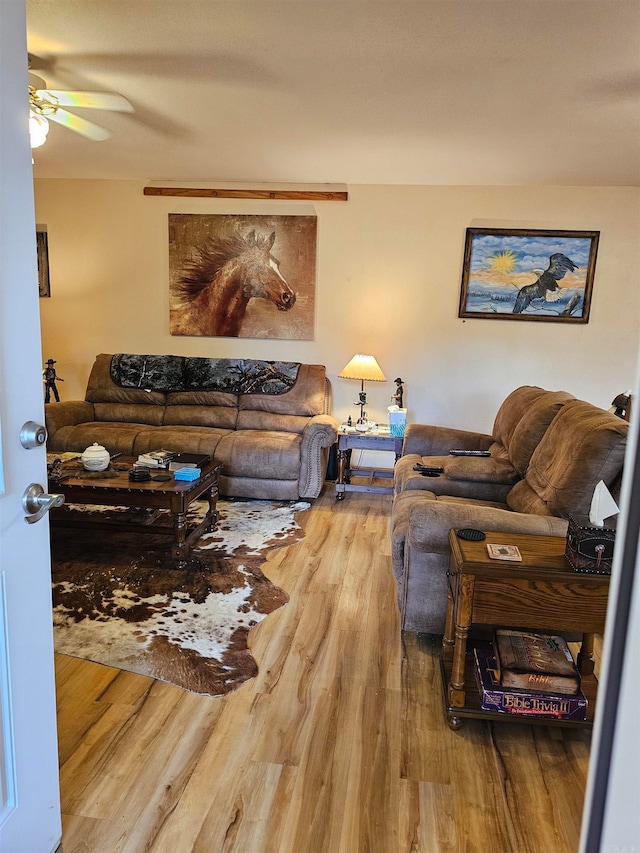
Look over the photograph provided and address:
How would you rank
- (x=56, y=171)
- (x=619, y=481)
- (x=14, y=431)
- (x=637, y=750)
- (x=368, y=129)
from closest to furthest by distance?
1. (x=637, y=750)
2. (x=14, y=431)
3. (x=619, y=481)
4. (x=368, y=129)
5. (x=56, y=171)

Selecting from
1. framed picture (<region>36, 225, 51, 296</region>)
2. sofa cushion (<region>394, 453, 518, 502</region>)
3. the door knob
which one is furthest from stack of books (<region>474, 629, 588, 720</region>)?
framed picture (<region>36, 225, 51, 296</region>)

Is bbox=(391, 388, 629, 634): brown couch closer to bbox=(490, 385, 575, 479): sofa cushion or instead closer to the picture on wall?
bbox=(490, 385, 575, 479): sofa cushion

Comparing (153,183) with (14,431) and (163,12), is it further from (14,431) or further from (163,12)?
(14,431)

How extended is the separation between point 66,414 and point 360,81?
10.9 ft

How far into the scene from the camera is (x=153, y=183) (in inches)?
194

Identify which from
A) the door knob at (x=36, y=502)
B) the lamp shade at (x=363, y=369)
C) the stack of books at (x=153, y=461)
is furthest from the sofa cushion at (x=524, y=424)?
the door knob at (x=36, y=502)

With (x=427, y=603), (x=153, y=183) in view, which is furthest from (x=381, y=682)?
(x=153, y=183)

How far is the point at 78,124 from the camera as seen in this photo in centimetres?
286

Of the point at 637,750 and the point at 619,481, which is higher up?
the point at 637,750

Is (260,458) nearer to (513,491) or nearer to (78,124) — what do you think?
(513,491)

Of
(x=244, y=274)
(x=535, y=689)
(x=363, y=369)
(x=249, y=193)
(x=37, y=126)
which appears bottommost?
(x=535, y=689)

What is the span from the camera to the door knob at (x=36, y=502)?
1.11 m

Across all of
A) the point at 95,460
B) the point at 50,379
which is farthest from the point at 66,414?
the point at 95,460

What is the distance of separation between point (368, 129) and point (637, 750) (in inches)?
138
